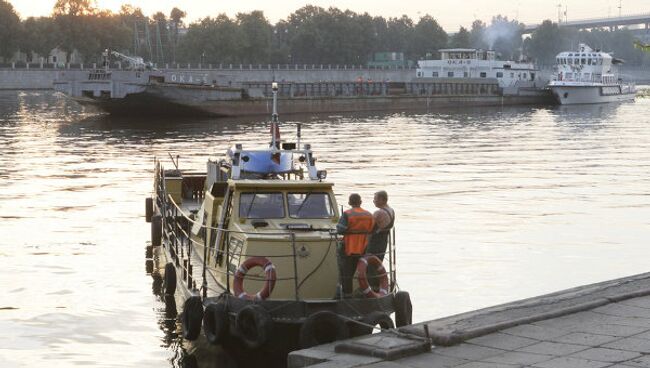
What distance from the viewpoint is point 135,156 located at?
63969 millimetres

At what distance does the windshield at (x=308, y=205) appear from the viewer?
21.5m

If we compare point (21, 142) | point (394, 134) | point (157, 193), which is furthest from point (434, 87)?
point (157, 193)

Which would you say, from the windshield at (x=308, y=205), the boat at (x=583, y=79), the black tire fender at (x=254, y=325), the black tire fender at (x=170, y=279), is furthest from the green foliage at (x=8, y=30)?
the black tire fender at (x=254, y=325)

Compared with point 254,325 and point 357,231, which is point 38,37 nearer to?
point 357,231

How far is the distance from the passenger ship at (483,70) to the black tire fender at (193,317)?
127m

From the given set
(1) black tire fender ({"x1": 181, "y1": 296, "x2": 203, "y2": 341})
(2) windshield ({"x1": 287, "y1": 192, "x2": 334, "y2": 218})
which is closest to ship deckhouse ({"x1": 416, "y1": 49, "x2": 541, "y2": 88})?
(2) windshield ({"x1": 287, "y1": 192, "x2": 334, "y2": 218})

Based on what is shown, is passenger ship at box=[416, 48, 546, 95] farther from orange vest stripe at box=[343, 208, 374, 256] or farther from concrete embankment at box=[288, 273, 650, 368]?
concrete embankment at box=[288, 273, 650, 368]

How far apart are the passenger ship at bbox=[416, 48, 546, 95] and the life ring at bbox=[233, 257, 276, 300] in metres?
128

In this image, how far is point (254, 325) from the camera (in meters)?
19.1

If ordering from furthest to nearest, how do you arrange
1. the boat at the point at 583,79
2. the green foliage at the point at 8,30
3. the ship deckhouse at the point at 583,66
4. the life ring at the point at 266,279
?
the green foliage at the point at 8,30
the ship deckhouse at the point at 583,66
the boat at the point at 583,79
the life ring at the point at 266,279

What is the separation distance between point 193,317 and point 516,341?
695 centimetres

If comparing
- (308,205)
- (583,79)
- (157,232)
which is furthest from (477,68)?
(308,205)

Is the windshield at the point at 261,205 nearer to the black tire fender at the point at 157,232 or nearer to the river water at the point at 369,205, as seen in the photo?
the river water at the point at 369,205

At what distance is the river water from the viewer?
2395 centimetres
